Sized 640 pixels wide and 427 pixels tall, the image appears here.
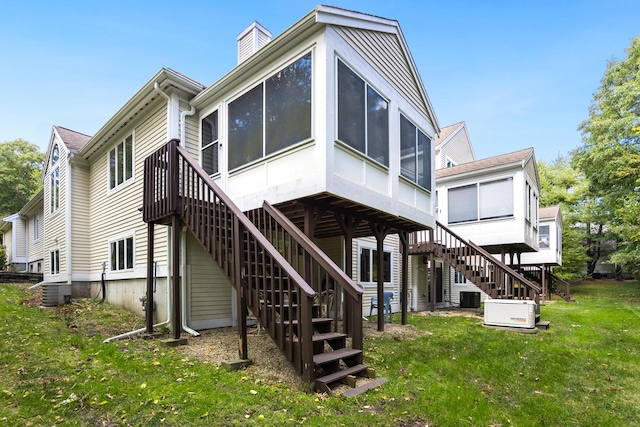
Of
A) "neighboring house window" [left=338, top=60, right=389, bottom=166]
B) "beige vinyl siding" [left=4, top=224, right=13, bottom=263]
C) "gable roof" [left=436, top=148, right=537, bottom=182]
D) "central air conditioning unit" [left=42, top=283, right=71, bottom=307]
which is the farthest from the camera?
"beige vinyl siding" [left=4, top=224, right=13, bottom=263]

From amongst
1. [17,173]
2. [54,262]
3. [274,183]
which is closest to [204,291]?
[274,183]

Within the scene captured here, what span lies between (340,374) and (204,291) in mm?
4709

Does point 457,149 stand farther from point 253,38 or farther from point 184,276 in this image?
point 184,276

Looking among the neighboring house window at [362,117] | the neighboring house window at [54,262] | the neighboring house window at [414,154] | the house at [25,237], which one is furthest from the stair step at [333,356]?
the house at [25,237]

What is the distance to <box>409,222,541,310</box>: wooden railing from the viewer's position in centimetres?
1081

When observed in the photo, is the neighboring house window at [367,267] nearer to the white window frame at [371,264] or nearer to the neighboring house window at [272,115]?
the white window frame at [371,264]

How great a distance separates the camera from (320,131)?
600 cm

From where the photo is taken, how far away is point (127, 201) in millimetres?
10023

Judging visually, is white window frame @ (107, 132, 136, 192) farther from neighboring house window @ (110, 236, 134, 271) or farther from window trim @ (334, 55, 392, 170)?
window trim @ (334, 55, 392, 170)

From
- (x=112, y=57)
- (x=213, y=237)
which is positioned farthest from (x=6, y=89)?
(x=213, y=237)

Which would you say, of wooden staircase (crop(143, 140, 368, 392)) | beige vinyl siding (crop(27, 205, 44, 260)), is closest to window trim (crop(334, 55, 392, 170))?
wooden staircase (crop(143, 140, 368, 392))

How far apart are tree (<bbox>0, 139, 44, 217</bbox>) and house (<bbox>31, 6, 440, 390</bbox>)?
26.4 m

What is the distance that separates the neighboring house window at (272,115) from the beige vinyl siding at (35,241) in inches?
655

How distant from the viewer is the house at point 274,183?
5.18m
